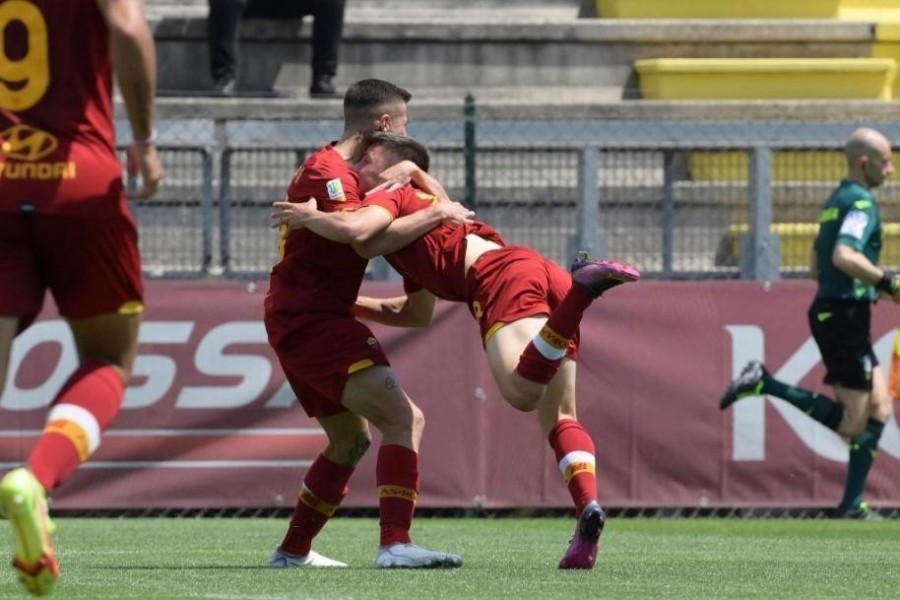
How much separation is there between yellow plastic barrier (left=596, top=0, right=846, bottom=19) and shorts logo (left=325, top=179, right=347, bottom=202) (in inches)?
407

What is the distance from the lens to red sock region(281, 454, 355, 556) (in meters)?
7.85

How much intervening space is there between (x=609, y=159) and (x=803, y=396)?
7.06 feet

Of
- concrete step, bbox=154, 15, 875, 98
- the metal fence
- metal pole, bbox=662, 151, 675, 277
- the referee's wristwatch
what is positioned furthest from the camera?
concrete step, bbox=154, 15, 875, 98

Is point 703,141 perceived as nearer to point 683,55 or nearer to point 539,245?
point 539,245

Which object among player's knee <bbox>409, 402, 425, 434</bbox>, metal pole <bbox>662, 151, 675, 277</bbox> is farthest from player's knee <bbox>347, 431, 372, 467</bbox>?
metal pole <bbox>662, 151, 675, 277</bbox>

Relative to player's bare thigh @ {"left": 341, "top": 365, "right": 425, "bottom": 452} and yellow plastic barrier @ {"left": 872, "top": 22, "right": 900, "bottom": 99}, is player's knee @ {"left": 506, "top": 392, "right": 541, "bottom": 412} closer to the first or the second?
player's bare thigh @ {"left": 341, "top": 365, "right": 425, "bottom": 452}

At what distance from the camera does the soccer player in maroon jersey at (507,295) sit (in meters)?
7.38

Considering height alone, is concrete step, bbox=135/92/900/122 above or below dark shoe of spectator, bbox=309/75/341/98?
→ below

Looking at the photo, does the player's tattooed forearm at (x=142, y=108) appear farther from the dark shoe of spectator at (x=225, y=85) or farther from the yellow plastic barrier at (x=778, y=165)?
the dark shoe of spectator at (x=225, y=85)

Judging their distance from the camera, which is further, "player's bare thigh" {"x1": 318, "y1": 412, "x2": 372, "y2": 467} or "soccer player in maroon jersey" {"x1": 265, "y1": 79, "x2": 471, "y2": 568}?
"player's bare thigh" {"x1": 318, "y1": 412, "x2": 372, "y2": 467}

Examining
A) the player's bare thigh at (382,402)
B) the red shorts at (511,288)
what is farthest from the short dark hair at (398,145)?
the player's bare thigh at (382,402)

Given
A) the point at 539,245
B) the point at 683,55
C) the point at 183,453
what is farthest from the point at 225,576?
the point at 683,55

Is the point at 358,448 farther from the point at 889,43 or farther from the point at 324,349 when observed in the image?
the point at 889,43

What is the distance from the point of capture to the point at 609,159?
13.1 m
